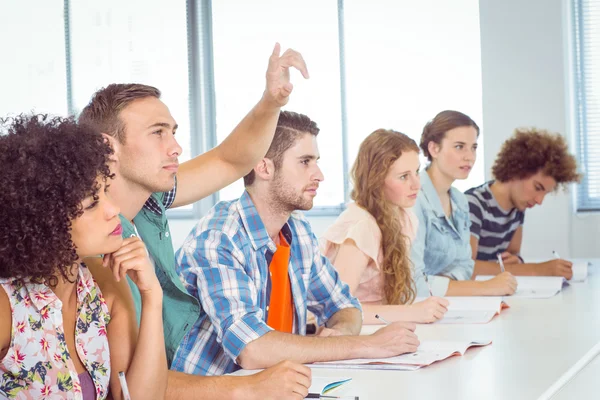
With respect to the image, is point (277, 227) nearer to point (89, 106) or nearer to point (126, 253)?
point (89, 106)

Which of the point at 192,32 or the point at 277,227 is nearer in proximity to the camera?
the point at 277,227

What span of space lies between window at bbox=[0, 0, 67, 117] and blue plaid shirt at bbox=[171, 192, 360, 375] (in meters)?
4.78

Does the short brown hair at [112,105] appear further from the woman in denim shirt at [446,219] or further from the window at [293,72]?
the window at [293,72]

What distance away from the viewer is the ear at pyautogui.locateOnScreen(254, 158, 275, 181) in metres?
2.37

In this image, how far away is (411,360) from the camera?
1.94 meters

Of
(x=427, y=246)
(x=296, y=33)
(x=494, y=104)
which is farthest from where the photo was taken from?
(x=296, y=33)

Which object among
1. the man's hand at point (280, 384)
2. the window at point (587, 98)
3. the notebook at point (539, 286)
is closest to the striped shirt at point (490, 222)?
the notebook at point (539, 286)

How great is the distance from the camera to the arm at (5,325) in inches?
51.1

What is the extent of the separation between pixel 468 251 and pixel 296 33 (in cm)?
336

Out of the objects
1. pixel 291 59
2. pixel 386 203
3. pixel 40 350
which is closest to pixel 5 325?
pixel 40 350

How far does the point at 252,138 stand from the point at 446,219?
1.48 metres

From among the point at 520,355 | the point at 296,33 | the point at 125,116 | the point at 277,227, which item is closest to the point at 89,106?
the point at 125,116

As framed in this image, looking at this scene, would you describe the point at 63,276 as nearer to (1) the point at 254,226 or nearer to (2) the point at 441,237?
(1) the point at 254,226

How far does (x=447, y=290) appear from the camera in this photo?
3119 mm
